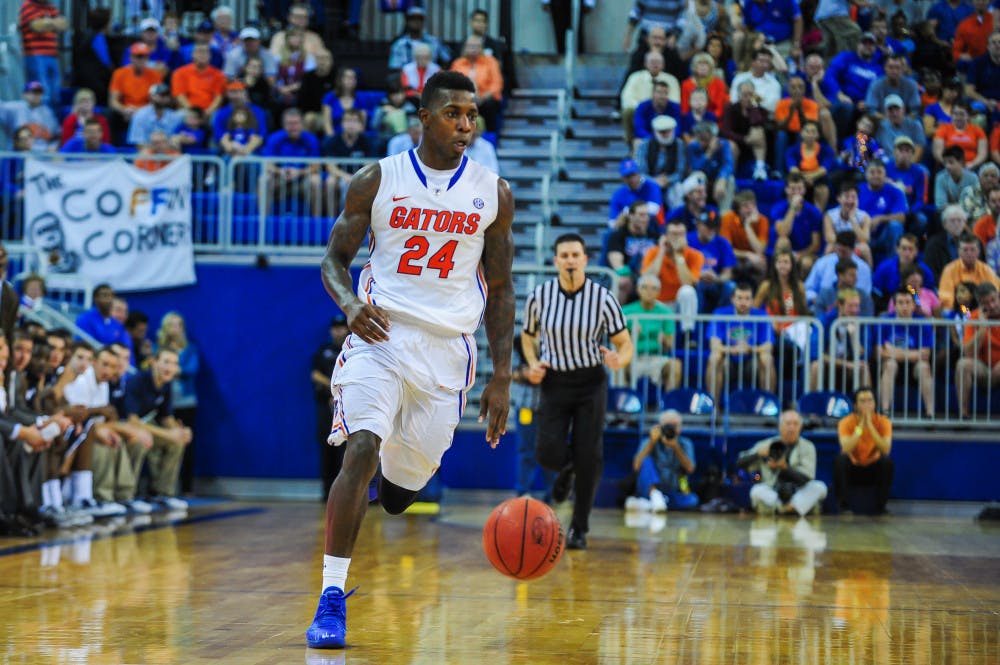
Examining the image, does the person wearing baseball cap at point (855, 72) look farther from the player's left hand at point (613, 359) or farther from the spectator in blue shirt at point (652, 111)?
the player's left hand at point (613, 359)

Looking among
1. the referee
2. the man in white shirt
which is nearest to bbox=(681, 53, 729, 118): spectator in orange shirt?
the man in white shirt

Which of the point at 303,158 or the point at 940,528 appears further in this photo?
the point at 303,158

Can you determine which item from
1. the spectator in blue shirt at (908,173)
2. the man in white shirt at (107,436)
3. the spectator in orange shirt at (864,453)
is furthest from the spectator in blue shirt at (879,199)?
the man in white shirt at (107,436)

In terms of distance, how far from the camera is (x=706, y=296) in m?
16.1

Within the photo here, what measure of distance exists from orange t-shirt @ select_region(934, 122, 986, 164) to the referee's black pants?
9.01 m

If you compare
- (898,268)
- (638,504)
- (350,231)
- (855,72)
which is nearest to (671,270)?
(898,268)

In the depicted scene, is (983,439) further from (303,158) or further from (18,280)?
(18,280)

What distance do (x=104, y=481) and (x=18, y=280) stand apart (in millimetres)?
3437

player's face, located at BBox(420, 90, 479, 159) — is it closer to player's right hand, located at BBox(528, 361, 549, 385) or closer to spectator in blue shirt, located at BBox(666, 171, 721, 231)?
player's right hand, located at BBox(528, 361, 549, 385)

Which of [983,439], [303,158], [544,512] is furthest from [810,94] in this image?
[544,512]

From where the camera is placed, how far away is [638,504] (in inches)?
578

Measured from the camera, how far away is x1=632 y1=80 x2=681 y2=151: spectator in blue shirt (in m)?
17.8

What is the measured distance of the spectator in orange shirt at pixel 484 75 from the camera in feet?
61.4

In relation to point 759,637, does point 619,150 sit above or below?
above
